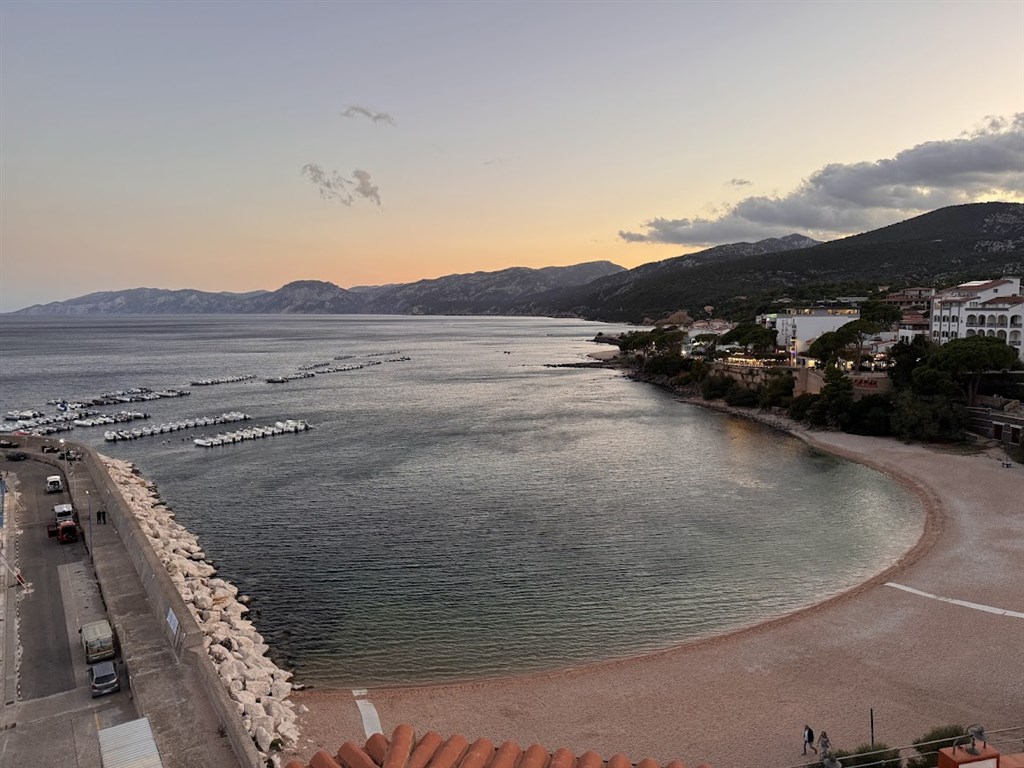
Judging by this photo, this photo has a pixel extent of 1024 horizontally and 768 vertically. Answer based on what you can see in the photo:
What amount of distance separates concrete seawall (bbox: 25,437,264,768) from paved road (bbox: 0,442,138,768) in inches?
12.6

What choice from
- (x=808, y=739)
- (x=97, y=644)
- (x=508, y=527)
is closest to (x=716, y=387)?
(x=508, y=527)

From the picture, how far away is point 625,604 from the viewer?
73.3ft

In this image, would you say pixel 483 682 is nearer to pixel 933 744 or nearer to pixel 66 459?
pixel 933 744

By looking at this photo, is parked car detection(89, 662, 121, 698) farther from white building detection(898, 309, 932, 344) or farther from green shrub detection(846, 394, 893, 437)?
white building detection(898, 309, 932, 344)

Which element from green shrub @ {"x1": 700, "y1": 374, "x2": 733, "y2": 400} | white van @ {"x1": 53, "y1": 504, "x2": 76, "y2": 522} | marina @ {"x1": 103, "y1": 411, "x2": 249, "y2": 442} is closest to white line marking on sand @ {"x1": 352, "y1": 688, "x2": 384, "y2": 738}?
white van @ {"x1": 53, "y1": 504, "x2": 76, "y2": 522}

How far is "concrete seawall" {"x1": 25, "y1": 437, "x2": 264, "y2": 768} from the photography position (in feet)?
39.8

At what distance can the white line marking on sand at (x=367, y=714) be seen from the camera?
49.6ft

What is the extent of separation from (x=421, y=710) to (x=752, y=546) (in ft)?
54.6

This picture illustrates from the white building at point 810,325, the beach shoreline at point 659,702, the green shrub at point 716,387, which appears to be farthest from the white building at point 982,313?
the beach shoreline at point 659,702

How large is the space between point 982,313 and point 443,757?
6401 centimetres

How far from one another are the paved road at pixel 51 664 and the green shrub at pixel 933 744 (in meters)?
14.9

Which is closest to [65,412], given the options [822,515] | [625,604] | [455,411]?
[455,411]

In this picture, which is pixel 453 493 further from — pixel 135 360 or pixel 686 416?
pixel 135 360

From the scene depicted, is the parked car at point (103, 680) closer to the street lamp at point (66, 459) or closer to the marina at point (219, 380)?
the street lamp at point (66, 459)
